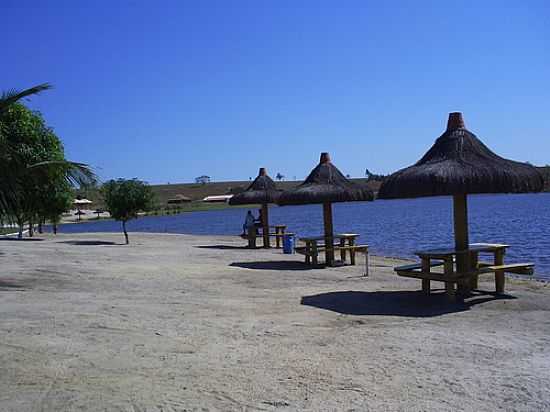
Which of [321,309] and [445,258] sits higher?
[445,258]

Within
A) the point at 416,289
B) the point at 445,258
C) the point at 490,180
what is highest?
the point at 490,180

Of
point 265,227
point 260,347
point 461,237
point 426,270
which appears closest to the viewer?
point 260,347

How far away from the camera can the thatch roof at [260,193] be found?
79.0 feet

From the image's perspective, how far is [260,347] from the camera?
A: 6.75 metres

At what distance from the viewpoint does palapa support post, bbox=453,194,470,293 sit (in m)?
10.7

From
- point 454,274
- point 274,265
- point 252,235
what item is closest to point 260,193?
point 252,235

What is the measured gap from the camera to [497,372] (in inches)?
233

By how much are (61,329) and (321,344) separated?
2920 millimetres

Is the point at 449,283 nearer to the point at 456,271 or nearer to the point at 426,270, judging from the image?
the point at 426,270

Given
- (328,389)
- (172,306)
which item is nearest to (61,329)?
(172,306)

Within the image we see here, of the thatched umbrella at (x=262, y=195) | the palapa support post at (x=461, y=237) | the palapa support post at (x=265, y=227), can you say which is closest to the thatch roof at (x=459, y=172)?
the palapa support post at (x=461, y=237)

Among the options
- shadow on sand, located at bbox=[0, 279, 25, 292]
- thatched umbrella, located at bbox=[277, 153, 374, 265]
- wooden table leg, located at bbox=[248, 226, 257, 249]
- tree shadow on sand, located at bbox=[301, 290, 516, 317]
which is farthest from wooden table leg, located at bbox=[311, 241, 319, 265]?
shadow on sand, located at bbox=[0, 279, 25, 292]

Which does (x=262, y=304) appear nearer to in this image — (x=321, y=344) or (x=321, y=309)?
(x=321, y=309)

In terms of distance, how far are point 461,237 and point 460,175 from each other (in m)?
1.10
